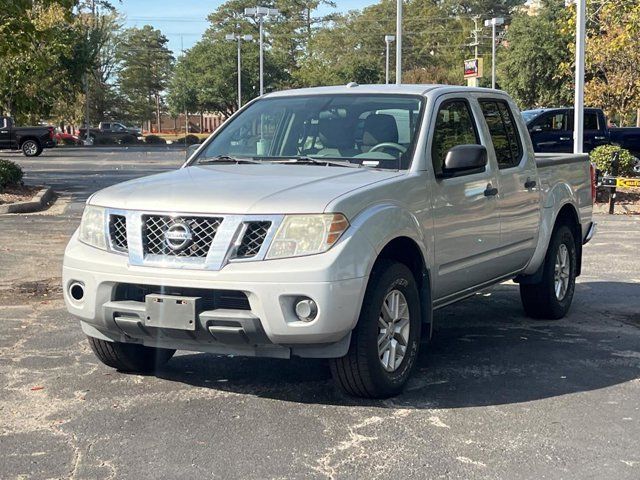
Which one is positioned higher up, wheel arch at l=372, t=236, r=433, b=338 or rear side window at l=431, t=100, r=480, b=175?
rear side window at l=431, t=100, r=480, b=175

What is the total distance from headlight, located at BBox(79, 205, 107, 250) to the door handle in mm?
2681

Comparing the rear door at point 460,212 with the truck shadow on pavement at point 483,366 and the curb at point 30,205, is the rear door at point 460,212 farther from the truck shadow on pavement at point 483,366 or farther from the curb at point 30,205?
the curb at point 30,205

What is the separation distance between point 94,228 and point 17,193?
1370 centimetres

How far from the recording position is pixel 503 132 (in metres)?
6.87

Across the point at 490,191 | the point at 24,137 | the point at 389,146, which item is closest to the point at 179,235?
the point at 389,146

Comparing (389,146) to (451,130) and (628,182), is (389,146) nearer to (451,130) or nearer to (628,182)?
(451,130)

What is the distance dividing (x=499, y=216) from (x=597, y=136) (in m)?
19.3

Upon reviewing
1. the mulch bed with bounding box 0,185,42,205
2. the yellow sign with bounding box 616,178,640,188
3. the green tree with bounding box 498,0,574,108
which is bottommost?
the mulch bed with bounding box 0,185,42,205

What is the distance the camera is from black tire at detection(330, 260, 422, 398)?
4.86 m

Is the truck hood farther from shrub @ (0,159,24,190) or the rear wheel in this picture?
the rear wheel

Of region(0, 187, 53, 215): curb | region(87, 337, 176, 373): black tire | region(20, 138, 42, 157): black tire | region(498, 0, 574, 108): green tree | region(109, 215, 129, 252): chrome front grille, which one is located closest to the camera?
region(109, 215, 129, 252): chrome front grille

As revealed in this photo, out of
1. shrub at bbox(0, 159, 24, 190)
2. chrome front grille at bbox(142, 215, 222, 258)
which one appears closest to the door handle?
chrome front grille at bbox(142, 215, 222, 258)

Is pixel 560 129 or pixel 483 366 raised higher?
pixel 560 129

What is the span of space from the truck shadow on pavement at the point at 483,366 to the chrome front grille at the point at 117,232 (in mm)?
1096
